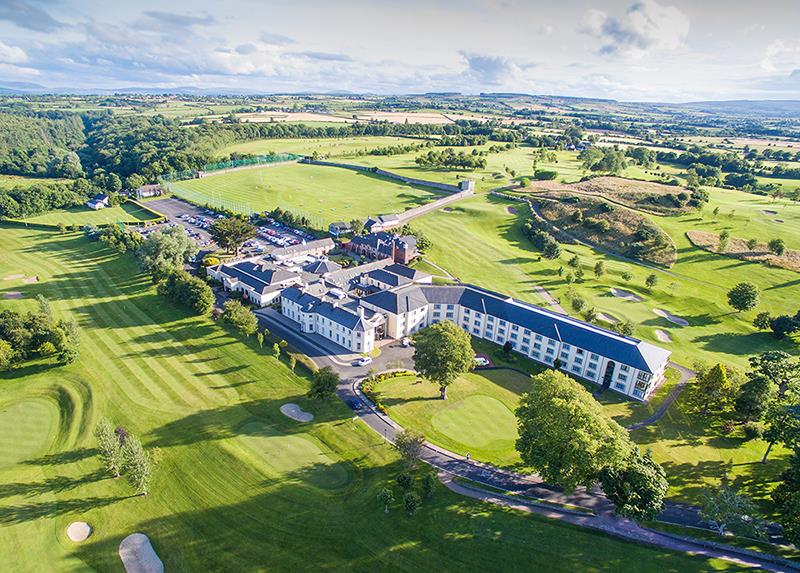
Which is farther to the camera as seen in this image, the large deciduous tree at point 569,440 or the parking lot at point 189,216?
the parking lot at point 189,216

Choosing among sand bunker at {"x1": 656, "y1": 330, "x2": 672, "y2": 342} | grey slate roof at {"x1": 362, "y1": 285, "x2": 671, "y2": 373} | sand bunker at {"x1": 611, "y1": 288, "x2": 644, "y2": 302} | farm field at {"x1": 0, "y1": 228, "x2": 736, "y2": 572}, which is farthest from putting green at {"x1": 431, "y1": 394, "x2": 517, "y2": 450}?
sand bunker at {"x1": 611, "y1": 288, "x2": 644, "y2": 302}

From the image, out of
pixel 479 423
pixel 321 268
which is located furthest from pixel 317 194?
pixel 479 423

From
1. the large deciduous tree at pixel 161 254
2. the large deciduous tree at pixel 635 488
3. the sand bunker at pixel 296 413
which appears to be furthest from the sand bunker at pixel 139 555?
the large deciduous tree at pixel 161 254

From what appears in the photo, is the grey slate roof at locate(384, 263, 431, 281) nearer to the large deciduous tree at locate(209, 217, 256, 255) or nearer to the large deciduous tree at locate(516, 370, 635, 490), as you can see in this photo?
the large deciduous tree at locate(209, 217, 256, 255)

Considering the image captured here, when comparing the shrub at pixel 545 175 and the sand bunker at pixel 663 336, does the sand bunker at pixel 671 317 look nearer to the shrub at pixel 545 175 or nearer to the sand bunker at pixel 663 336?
the sand bunker at pixel 663 336

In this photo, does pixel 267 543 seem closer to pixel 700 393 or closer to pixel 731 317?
pixel 700 393

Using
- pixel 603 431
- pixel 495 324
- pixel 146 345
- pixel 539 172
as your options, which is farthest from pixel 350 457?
pixel 539 172

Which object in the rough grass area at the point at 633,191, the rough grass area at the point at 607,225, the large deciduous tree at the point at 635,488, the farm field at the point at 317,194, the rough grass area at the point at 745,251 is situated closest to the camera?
the large deciduous tree at the point at 635,488
